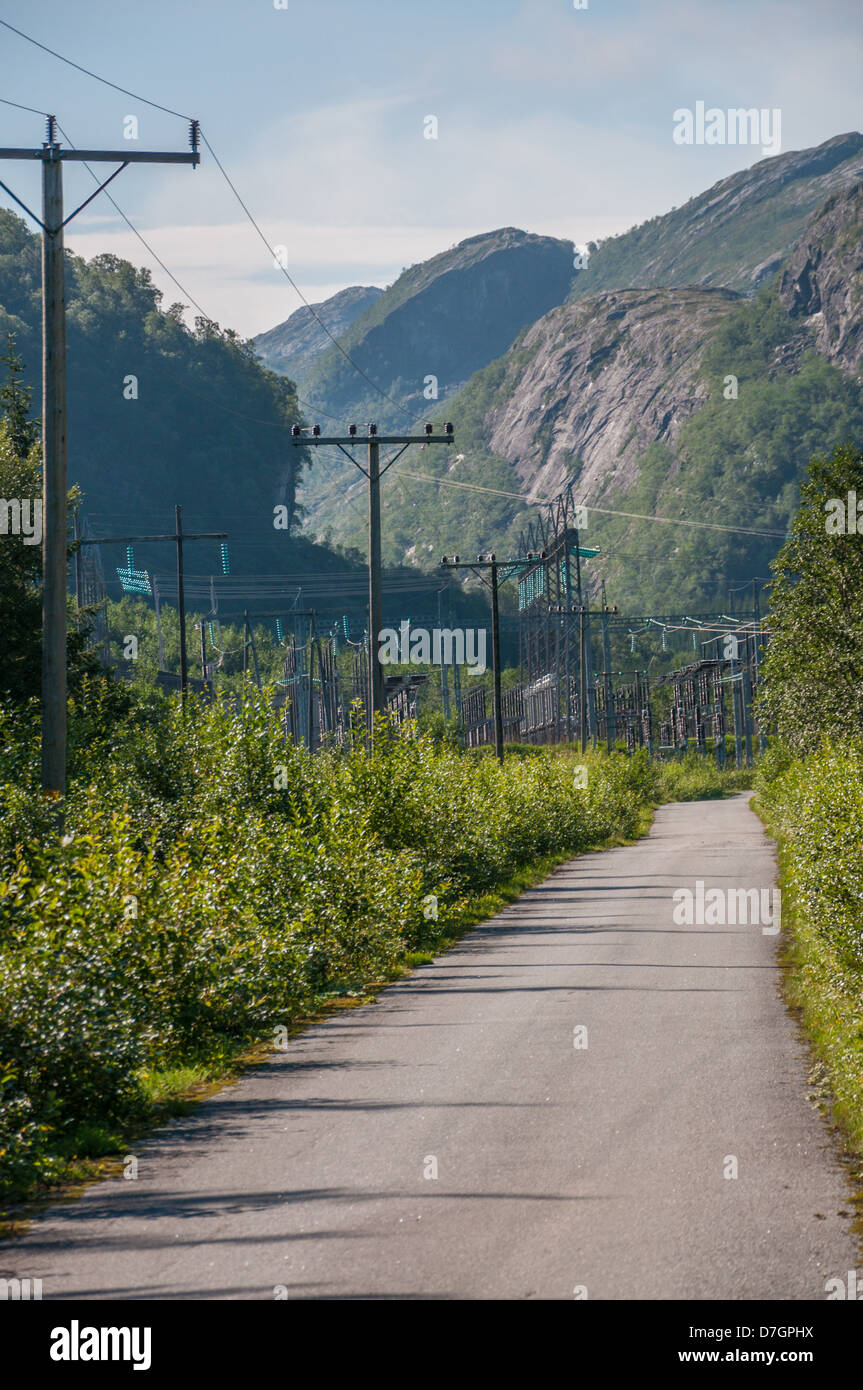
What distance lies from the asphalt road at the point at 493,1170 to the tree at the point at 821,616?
16.0 m

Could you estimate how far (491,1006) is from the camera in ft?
47.4

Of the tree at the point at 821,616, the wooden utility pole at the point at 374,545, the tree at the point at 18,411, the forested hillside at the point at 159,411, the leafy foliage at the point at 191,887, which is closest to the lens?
the leafy foliage at the point at 191,887

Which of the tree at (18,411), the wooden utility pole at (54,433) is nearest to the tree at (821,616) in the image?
the wooden utility pole at (54,433)

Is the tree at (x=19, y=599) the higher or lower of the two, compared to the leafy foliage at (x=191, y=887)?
higher

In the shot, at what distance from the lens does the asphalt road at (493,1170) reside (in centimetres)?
644

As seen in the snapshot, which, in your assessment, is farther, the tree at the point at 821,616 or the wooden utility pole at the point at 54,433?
the tree at the point at 821,616

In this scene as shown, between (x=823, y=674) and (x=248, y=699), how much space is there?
14626mm

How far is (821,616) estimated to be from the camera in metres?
30.5

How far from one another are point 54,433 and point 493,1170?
994 cm

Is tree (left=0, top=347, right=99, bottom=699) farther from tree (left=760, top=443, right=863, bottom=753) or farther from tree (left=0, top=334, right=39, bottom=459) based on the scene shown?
tree (left=760, top=443, right=863, bottom=753)

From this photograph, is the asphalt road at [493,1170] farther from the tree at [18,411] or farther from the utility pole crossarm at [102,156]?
the tree at [18,411]

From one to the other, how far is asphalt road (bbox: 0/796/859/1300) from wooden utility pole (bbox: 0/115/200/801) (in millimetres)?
4187

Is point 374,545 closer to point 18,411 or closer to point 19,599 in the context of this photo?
point 19,599

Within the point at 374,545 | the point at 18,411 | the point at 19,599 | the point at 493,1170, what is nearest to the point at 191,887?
the point at 493,1170
